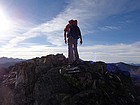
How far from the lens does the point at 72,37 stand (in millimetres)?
24984

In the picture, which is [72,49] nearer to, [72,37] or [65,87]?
[72,37]

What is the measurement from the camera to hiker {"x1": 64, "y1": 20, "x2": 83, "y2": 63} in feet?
81.3

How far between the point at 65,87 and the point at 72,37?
20.6 feet

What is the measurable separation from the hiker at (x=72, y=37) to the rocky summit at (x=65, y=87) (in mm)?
1203

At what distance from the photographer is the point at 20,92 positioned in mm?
24031

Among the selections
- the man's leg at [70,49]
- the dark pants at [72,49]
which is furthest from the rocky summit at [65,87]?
the man's leg at [70,49]

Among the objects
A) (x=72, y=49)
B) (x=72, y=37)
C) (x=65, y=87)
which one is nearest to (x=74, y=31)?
(x=72, y=37)

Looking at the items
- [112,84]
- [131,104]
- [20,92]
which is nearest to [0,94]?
[20,92]

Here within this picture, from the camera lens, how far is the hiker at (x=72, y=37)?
24.8 metres

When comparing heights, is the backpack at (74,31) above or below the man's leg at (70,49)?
above

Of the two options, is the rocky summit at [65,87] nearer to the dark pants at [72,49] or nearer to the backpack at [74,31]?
the dark pants at [72,49]

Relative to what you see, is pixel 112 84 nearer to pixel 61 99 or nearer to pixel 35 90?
pixel 61 99

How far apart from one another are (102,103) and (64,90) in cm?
398

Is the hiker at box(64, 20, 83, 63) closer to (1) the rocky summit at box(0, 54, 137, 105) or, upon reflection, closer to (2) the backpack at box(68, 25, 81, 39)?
(2) the backpack at box(68, 25, 81, 39)
